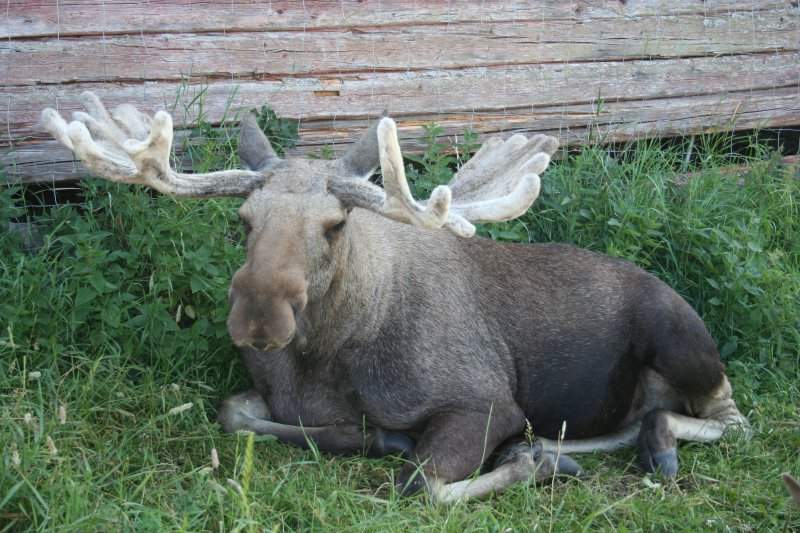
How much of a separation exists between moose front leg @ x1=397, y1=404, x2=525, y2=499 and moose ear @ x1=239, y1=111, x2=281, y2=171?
154 centimetres

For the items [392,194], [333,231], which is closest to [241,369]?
[333,231]

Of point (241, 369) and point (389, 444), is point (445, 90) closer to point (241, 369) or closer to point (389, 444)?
point (241, 369)

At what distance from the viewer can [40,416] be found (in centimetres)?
449

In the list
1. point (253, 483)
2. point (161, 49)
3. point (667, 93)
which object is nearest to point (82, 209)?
point (161, 49)

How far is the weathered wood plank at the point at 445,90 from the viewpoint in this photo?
20.9 feet

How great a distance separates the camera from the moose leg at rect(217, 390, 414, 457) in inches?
199

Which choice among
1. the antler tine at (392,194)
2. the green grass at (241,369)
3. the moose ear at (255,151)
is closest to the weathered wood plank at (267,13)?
the green grass at (241,369)

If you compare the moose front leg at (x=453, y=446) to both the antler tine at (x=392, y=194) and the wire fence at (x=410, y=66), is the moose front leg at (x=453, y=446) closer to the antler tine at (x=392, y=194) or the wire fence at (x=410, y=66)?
the antler tine at (x=392, y=194)

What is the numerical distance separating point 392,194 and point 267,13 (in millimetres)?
2955

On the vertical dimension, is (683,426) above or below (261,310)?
below

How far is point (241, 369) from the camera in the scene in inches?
226

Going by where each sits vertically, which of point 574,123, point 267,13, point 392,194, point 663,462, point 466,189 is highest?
point 267,13

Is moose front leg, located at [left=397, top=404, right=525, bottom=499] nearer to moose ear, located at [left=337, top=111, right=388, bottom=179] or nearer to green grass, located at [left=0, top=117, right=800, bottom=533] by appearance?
green grass, located at [left=0, top=117, right=800, bottom=533]

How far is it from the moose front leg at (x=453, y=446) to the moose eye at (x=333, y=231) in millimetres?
1118
